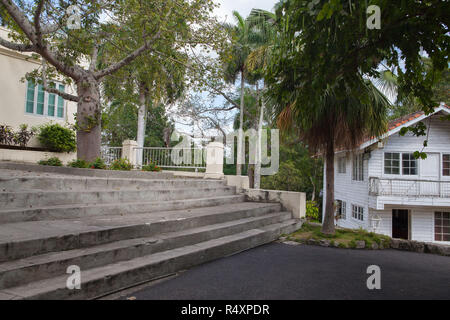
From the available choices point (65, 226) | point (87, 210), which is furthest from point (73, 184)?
point (65, 226)

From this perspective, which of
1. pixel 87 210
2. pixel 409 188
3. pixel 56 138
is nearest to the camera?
pixel 87 210

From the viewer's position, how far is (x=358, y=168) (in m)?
16.6

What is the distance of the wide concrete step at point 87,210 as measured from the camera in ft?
13.3

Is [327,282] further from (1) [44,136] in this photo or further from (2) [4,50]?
(2) [4,50]

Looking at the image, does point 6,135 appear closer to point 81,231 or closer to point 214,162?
point 214,162

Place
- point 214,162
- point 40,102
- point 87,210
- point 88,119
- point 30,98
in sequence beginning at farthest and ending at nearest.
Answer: point 40,102 → point 30,98 → point 214,162 → point 88,119 → point 87,210

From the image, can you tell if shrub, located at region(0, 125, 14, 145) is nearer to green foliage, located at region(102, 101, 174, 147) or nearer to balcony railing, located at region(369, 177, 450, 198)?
green foliage, located at region(102, 101, 174, 147)

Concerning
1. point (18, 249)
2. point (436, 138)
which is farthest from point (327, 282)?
point (436, 138)

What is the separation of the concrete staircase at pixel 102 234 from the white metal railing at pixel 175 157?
3945 millimetres

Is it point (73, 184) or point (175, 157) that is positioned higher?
point (175, 157)

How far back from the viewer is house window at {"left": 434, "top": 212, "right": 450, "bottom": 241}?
14875mm

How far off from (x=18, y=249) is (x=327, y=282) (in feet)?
12.2

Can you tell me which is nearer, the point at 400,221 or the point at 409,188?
the point at 409,188

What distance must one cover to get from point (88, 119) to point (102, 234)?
6.89 metres
